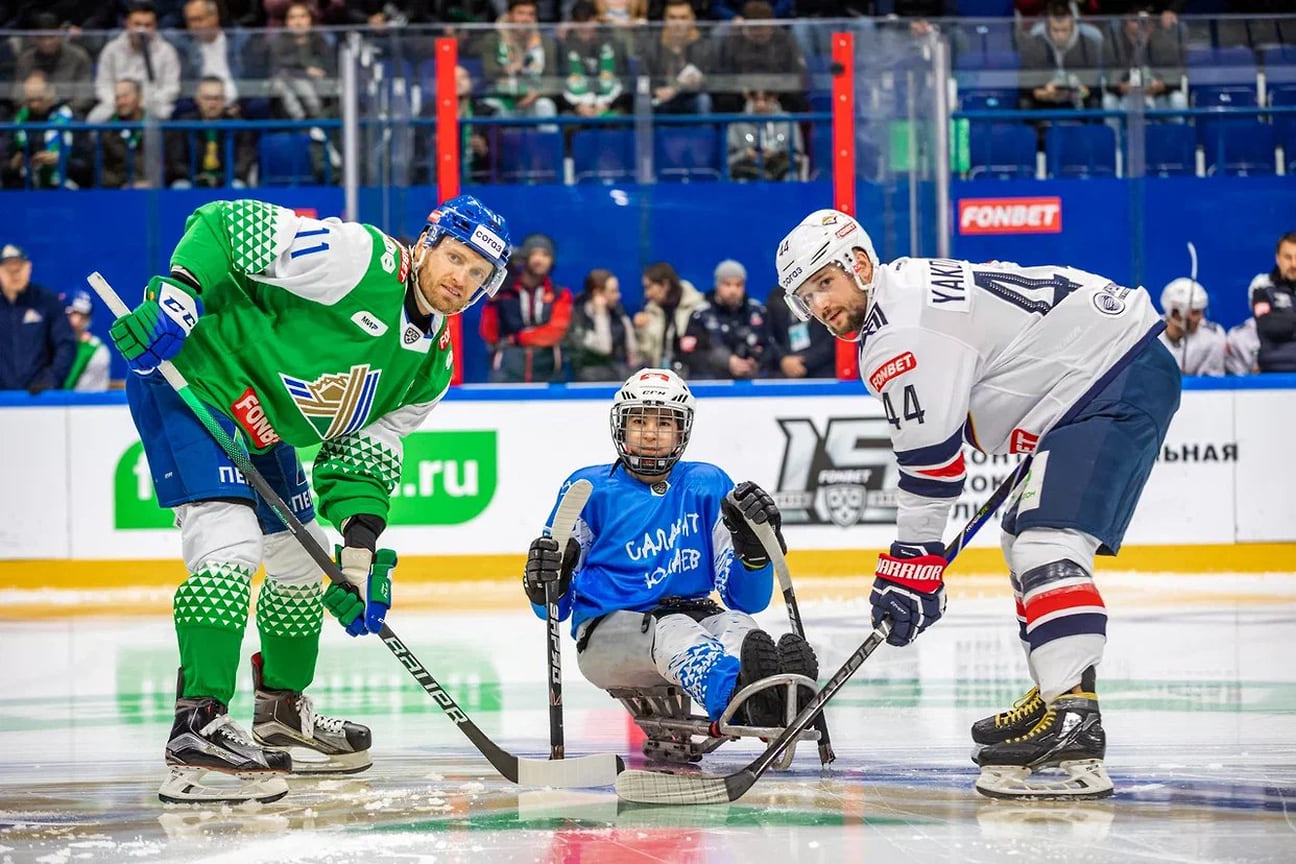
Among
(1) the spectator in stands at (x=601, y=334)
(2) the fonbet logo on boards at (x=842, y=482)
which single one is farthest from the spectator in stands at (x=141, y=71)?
(2) the fonbet logo on boards at (x=842, y=482)

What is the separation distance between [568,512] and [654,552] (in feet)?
0.87

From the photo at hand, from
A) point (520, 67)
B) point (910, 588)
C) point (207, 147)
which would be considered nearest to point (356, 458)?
Result: point (910, 588)

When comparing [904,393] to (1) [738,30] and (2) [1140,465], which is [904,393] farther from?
(1) [738,30]

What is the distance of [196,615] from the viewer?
355 cm

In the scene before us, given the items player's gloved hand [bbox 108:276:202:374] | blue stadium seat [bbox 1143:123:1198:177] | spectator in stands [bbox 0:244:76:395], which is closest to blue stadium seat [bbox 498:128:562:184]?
spectator in stands [bbox 0:244:76:395]

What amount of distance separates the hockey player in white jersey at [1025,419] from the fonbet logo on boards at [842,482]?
11.1ft

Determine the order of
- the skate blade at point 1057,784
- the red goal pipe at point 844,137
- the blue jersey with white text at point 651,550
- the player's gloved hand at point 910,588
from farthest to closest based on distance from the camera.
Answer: the red goal pipe at point 844,137 < the blue jersey with white text at point 651,550 < the player's gloved hand at point 910,588 < the skate blade at point 1057,784

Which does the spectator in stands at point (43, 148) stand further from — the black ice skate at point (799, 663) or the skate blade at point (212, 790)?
the black ice skate at point (799, 663)

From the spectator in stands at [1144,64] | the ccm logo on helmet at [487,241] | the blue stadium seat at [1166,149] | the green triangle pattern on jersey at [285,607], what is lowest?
the green triangle pattern on jersey at [285,607]

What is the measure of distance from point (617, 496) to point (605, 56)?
12.1 ft

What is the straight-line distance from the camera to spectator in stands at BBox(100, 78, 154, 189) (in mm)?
7414

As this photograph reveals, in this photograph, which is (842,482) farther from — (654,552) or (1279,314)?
(654,552)

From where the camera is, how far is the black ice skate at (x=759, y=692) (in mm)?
3688

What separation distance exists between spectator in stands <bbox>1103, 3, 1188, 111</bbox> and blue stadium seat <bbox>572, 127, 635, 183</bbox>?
6.95ft
